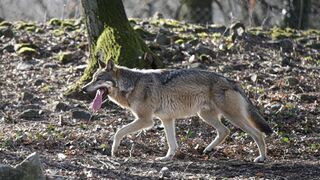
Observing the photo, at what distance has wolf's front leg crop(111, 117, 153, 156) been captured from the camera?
874cm

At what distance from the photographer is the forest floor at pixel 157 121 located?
8062 mm

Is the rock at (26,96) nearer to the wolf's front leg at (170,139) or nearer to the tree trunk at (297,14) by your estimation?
the wolf's front leg at (170,139)

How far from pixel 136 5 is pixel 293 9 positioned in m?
13.6

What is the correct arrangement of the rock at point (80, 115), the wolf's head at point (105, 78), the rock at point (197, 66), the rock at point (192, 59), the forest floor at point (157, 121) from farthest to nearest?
the rock at point (192, 59) → the rock at point (197, 66) → the rock at point (80, 115) → the wolf's head at point (105, 78) → the forest floor at point (157, 121)

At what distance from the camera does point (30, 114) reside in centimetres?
1060

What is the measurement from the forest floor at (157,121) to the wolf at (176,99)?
0.33 meters

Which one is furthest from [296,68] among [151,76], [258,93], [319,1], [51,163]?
[319,1]

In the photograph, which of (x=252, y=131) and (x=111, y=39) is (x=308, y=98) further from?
(x=111, y=39)

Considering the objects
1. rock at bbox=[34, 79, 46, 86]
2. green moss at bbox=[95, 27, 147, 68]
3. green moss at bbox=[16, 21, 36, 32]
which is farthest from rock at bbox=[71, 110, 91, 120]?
green moss at bbox=[16, 21, 36, 32]

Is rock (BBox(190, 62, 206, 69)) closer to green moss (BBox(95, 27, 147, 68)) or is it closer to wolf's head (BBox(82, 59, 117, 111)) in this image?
green moss (BBox(95, 27, 147, 68))

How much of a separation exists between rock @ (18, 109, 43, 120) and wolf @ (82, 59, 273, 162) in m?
1.71

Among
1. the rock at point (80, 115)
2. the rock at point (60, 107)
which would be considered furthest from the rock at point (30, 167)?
the rock at point (60, 107)

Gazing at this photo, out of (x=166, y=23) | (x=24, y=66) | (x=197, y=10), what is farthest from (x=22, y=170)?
(x=197, y=10)

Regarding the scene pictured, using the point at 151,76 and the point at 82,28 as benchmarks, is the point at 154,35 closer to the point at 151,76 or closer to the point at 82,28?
the point at 82,28
